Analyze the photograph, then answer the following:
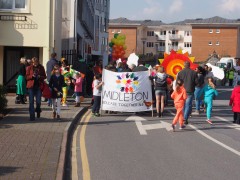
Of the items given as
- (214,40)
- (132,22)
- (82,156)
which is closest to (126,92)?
(82,156)

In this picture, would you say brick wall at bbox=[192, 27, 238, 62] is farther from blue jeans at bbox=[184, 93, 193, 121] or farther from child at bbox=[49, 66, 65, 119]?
child at bbox=[49, 66, 65, 119]

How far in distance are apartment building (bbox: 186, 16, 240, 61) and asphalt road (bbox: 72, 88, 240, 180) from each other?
99.7 metres

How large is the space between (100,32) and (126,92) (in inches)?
2344

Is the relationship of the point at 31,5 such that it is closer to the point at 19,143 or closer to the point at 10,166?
the point at 19,143

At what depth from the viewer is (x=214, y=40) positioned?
379 ft

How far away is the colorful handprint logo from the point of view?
A: 19219 mm

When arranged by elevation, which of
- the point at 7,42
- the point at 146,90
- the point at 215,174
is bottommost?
the point at 215,174

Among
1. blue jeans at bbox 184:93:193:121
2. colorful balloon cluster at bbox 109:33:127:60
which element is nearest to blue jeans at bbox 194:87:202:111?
blue jeans at bbox 184:93:193:121

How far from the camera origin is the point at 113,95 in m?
19.1


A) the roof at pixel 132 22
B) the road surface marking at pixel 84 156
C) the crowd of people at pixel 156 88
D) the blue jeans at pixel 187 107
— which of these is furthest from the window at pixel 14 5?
the roof at pixel 132 22

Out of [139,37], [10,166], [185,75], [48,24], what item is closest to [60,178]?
[10,166]

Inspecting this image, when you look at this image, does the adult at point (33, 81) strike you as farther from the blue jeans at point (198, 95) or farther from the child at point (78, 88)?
the blue jeans at point (198, 95)

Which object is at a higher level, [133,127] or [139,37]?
[139,37]

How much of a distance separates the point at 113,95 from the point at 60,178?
11.1 m
